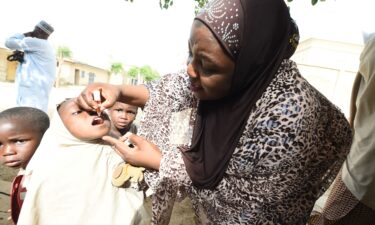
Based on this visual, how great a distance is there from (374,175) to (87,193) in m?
1.63

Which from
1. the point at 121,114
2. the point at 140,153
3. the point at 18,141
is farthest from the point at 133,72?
the point at 140,153

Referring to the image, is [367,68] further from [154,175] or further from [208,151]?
[154,175]

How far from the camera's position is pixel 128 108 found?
8.68 ft

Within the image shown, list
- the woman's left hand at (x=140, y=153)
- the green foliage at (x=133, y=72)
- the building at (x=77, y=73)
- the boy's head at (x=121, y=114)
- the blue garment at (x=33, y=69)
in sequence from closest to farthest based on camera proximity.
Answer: the woman's left hand at (x=140, y=153) < the boy's head at (x=121, y=114) < the blue garment at (x=33, y=69) < the building at (x=77, y=73) < the green foliage at (x=133, y=72)

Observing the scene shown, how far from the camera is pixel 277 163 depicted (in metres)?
1.08

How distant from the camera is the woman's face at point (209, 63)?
3.51 ft

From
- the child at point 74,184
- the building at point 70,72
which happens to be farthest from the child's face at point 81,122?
the building at point 70,72

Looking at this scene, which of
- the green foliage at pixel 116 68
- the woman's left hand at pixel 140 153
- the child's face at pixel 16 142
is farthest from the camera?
the green foliage at pixel 116 68

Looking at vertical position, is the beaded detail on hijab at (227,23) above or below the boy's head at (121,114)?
above

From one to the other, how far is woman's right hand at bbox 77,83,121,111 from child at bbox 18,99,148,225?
0.06 m

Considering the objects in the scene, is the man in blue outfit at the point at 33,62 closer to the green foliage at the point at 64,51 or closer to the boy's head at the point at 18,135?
the boy's head at the point at 18,135

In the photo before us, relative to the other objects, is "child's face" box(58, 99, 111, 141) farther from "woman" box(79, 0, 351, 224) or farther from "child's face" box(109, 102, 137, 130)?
"child's face" box(109, 102, 137, 130)

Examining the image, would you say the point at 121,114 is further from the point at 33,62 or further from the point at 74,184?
the point at 33,62

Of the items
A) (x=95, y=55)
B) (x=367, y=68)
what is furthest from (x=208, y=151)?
(x=95, y=55)
